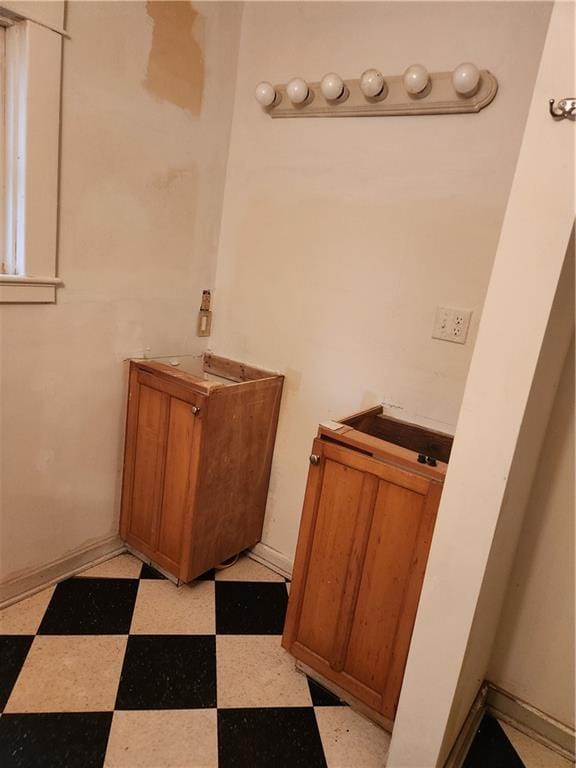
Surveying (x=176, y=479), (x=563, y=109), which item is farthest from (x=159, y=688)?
(x=563, y=109)

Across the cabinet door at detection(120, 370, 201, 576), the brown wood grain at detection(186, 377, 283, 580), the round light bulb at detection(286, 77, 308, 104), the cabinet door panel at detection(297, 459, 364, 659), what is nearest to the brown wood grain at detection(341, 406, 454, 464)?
the cabinet door panel at detection(297, 459, 364, 659)

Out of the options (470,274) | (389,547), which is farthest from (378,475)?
(470,274)

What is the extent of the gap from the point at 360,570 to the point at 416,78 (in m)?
1.49

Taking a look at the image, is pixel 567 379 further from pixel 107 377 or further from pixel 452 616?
pixel 107 377

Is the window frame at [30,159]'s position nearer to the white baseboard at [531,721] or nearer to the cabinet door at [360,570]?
the cabinet door at [360,570]

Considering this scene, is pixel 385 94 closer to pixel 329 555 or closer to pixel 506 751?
pixel 329 555

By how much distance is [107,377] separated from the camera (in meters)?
1.85

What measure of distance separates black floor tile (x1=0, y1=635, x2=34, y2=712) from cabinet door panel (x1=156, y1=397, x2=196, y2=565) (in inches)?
20.7

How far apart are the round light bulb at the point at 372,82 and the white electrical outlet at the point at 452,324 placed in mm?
741

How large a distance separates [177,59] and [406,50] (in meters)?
0.83

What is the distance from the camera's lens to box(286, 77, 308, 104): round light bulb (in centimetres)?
172

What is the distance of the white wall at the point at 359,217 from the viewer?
149 cm

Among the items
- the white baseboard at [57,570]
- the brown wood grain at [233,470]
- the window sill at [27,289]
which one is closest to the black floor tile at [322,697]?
the brown wood grain at [233,470]

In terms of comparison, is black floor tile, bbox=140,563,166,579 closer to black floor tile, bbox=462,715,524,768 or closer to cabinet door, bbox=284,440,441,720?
cabinet door, bbox=284,440,441,720
